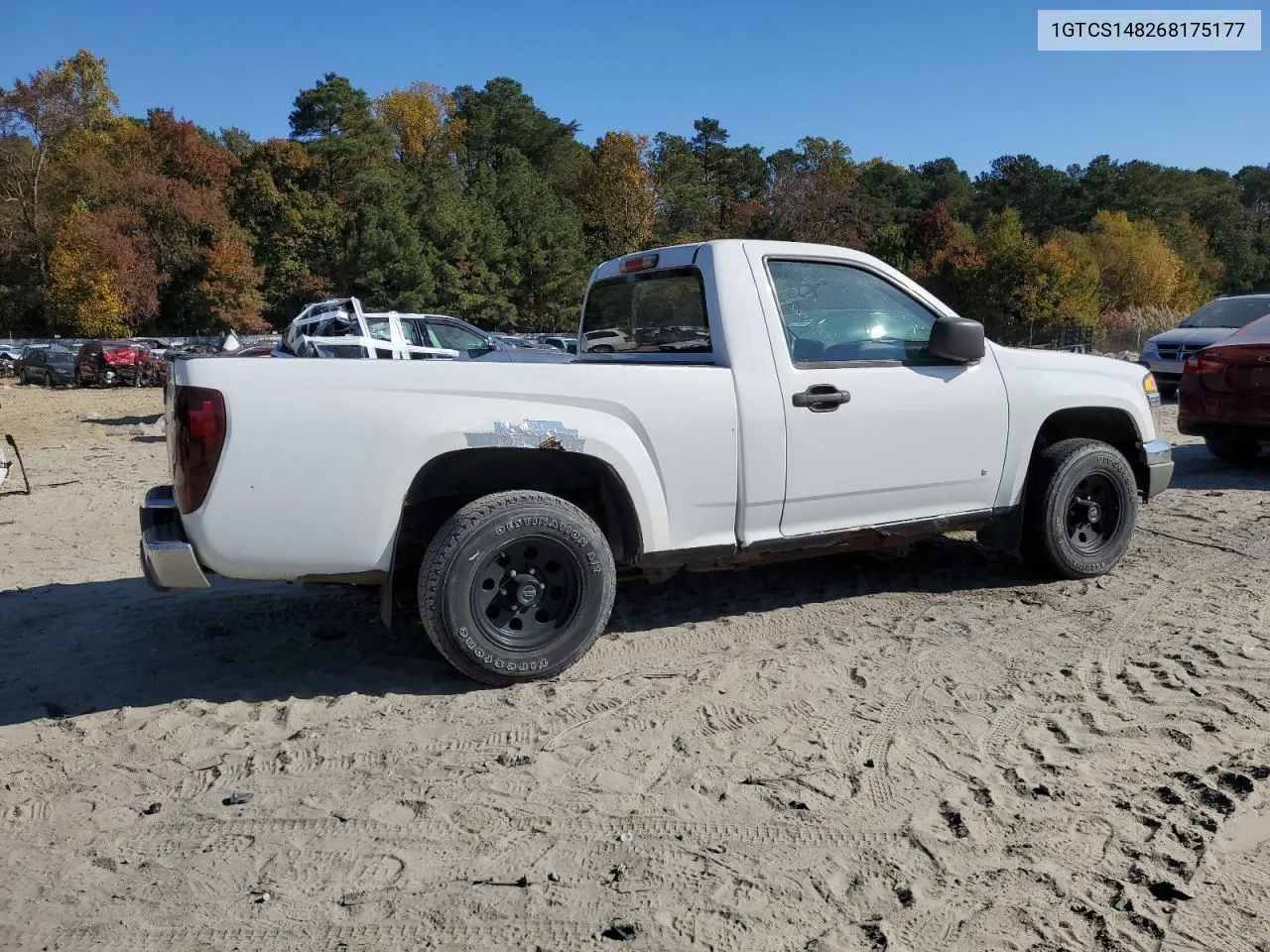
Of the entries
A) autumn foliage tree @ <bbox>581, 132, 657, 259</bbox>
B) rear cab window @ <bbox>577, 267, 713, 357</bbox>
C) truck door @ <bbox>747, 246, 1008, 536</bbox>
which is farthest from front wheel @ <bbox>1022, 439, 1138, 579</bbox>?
autumn foliage tree @ <bbox>581, 132, 657, 259</bbox>

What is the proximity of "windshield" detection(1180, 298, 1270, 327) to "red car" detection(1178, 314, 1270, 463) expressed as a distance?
742 centimetres

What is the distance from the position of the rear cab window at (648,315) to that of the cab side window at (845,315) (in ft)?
1.32

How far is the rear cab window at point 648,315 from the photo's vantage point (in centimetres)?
478

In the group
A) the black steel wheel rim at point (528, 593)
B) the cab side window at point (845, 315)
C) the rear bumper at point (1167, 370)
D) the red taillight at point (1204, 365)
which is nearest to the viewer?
the black steel wheel rim at point (528, 593)

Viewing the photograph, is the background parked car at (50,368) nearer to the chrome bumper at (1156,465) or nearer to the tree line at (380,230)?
the tree line at (380,230)

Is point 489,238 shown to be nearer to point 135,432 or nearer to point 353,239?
point 353,239

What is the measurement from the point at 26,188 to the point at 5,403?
34.3m

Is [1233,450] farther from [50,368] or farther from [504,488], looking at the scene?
→ [50,368]

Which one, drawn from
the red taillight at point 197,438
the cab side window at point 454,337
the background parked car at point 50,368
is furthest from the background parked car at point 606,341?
the background parked car at point 50,368

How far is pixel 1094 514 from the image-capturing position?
561 centimetres

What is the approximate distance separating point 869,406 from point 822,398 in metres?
0.30

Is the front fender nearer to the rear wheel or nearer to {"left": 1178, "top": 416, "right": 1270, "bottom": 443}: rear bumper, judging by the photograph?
{"left": 1178, "top": 416, "right": 1270, "bottom": 443}: rear bumper

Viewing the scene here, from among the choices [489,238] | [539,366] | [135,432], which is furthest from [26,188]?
[539,366]

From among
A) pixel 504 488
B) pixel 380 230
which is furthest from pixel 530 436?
pixel 380 230
